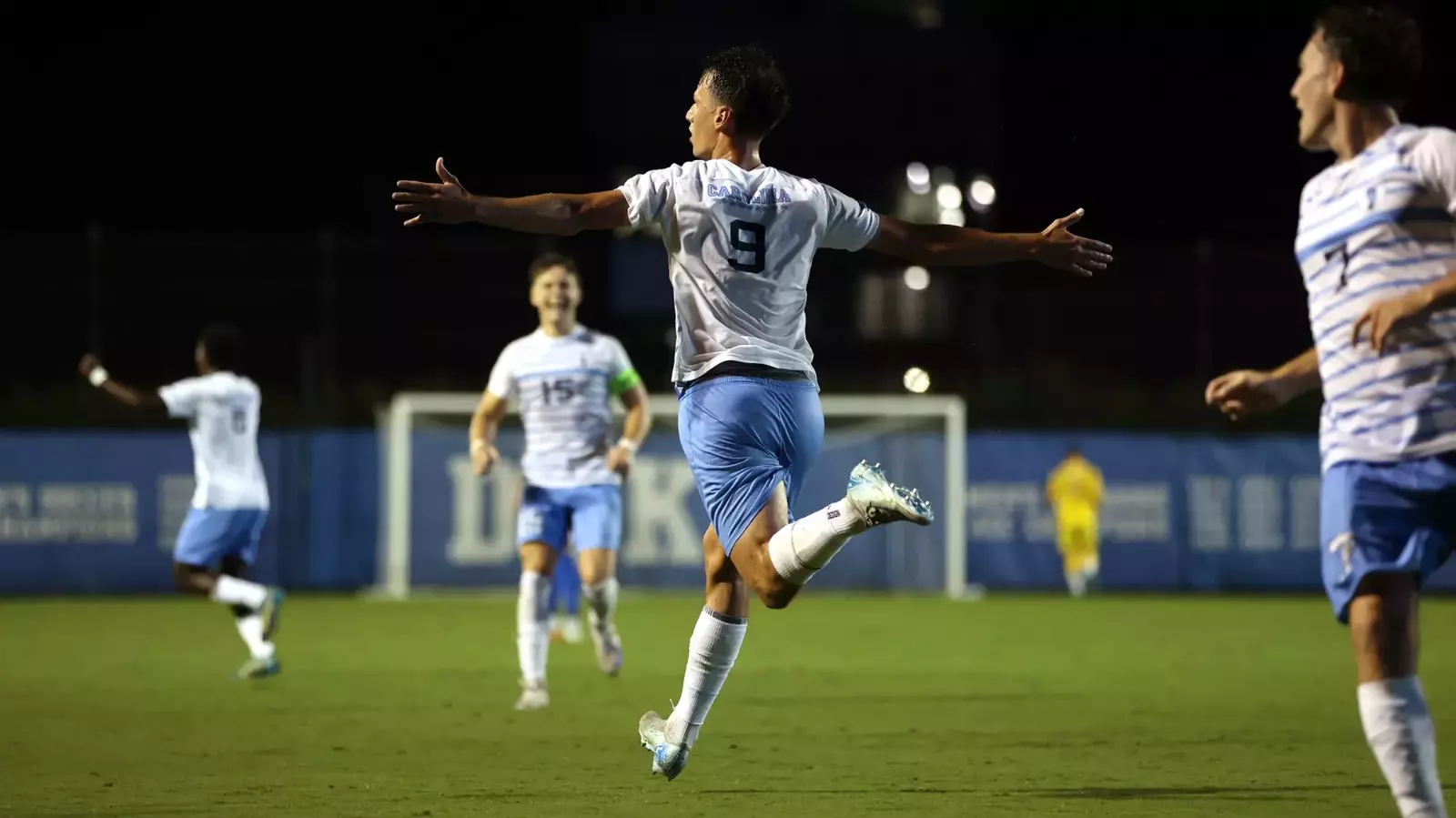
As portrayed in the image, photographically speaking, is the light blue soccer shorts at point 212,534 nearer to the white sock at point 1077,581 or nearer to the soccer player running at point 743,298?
the soccer player running at point 743,298

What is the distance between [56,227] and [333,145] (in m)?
5.69

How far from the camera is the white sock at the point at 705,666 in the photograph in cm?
651

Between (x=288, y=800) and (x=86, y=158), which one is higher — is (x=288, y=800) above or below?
below

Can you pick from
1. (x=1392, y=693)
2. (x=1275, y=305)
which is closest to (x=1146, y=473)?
(x=1275, y=305)

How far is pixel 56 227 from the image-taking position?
34844 millimetres

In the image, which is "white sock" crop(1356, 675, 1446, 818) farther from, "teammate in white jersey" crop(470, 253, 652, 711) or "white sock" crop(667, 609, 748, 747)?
"teammate in white jersey" crop(470, 253, 652, 711)

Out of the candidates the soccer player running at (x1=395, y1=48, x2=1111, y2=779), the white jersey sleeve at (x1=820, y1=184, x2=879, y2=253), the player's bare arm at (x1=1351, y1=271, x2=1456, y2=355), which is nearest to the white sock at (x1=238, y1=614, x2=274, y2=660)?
the soccer player running at (x1=395, y1=48, x2=1111, y2=779)

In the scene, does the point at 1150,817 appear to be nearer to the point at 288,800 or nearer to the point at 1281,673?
the point at 288,800

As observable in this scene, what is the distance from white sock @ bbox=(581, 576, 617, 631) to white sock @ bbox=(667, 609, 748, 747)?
4.13 m

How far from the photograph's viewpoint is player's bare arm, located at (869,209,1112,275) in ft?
21.4

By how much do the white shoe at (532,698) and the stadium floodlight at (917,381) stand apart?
1615cm

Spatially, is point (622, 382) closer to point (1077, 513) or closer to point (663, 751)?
point (663, 751)

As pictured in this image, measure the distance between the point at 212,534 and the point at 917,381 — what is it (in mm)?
A: 15177

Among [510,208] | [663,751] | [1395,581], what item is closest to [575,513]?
[663,751]
